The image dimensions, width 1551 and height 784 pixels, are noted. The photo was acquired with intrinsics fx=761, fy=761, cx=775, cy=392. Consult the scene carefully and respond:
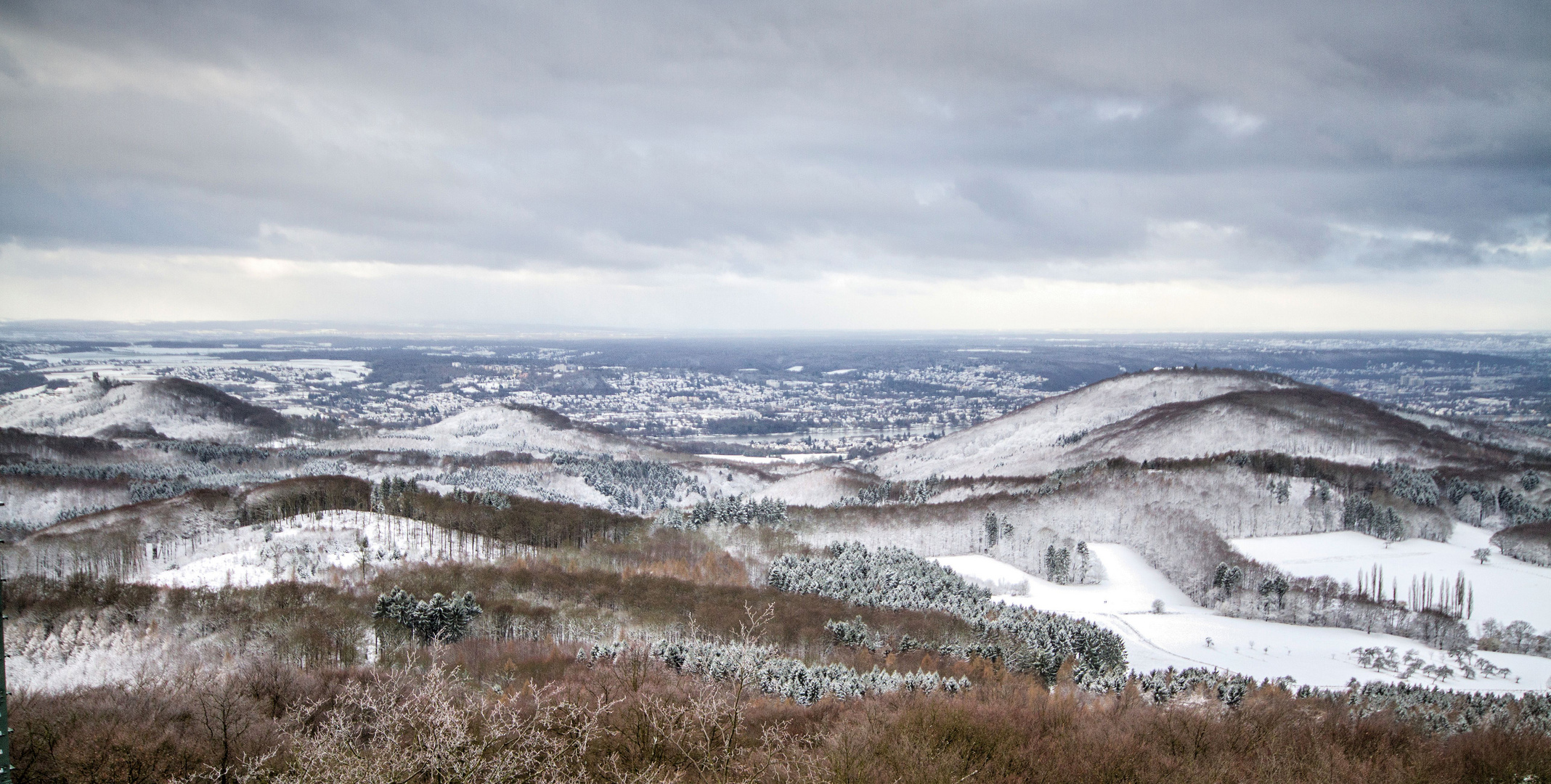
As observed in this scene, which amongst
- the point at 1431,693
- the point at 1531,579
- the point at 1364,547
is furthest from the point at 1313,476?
the point at 1431,693

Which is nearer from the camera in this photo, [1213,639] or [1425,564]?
[1213,639]

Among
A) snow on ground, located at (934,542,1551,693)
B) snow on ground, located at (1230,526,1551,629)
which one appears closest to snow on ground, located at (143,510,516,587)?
snow on ground, located at (934,542,1551,693)

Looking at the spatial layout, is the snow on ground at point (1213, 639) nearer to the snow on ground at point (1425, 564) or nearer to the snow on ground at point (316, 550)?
the snow on ground at point (1425, 564)

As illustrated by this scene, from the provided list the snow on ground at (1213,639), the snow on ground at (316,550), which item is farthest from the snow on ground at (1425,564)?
the snow on ground at (316,550)

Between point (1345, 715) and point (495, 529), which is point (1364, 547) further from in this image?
point (495, 529)

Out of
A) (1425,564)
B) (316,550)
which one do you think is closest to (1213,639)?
(1425,564)

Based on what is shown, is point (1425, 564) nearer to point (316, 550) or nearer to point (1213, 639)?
point (1213, 639)
